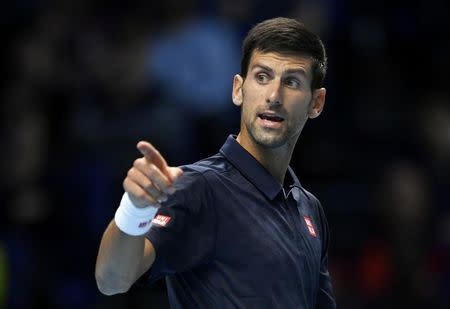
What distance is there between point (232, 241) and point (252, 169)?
0.46 metres

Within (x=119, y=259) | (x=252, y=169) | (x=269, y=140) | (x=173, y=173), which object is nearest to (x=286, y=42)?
(x=269, y=140)

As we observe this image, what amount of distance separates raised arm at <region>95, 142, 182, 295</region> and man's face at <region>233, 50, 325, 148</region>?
3.10 feet

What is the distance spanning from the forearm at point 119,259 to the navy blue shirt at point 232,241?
17cm

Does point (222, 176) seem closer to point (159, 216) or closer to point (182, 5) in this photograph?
point (159, 216)

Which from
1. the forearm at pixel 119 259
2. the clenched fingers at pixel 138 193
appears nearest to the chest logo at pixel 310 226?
the forearm at pixel 119 259

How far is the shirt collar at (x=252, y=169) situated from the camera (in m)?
4.52

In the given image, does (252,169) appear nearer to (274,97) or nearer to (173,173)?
(274,97)

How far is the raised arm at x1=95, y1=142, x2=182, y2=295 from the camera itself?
350cm

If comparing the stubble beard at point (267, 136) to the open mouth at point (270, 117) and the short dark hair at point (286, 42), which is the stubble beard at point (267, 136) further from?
the short dark hair at point (286, 42)

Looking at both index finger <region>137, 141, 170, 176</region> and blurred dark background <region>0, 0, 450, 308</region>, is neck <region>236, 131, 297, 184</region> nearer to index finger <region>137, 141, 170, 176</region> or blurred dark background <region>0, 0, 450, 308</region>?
index finger <region>137, 141, 170, 176</region>

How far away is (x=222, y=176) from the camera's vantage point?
14.5ft

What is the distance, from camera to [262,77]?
15.1ft
